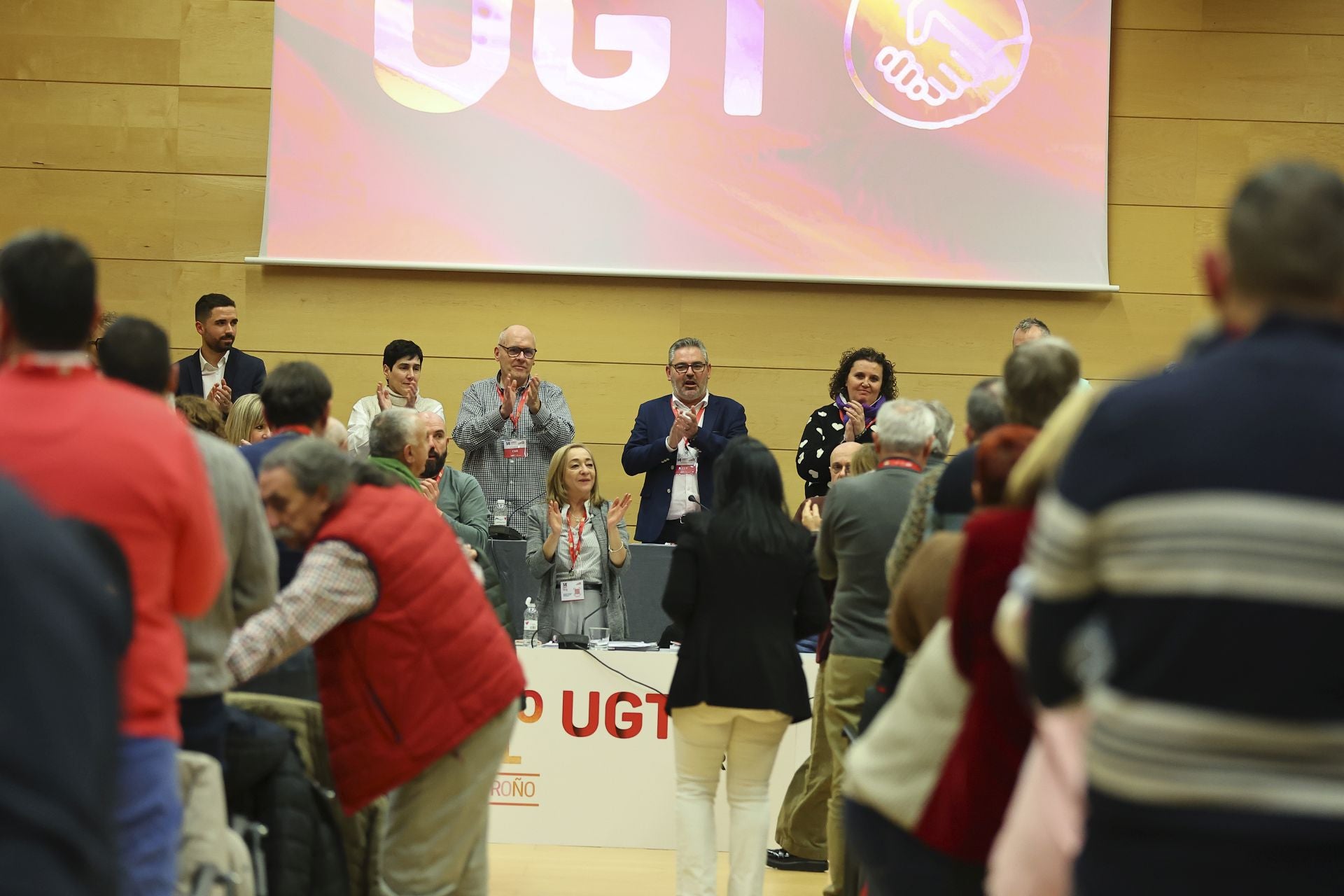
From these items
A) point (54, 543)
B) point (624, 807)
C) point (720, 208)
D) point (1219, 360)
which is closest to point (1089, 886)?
point (1219, 360)

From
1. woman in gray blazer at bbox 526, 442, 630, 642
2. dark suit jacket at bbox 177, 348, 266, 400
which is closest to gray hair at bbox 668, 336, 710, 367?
woman in gray blazer at bbox 526, 442, 630, 642

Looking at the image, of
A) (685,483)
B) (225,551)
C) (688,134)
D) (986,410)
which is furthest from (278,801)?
(688,134)

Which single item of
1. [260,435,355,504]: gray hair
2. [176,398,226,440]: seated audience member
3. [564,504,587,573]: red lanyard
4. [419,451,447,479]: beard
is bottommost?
[564,504,587,573]: red lanyard

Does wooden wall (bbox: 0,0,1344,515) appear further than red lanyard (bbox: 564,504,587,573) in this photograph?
Yes

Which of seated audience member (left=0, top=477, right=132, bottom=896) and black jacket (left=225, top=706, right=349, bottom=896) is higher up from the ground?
seated audience member (left=0, top=477, right=132, bottom=896)

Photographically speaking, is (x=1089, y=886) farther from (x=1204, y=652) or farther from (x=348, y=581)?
(x=348, y=581)

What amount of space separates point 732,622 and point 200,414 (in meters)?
1.69

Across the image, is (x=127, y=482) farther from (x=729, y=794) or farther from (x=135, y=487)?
(x=729, y=794)

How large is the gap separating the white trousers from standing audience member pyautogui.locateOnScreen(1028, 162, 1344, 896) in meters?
2.77

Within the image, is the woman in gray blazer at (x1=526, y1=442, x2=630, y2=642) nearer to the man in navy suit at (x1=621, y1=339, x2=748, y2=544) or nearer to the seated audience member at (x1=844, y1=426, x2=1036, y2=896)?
the man in navy suit at (x1=621, y1=339, x2=748, y2=544)

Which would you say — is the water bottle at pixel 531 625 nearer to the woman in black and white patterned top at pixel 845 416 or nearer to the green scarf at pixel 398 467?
the woman in black and white patterned top at pixel 845 416

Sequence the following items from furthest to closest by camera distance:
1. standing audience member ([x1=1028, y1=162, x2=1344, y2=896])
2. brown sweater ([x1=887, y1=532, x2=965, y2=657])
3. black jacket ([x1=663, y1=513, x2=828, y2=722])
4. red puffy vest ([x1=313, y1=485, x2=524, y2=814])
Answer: black jacket ([x1=663, y1=513, x2=828, y2=722]), red puffy vest ([x1=313, y1=485, x2=524, y2=814]), brown sweater ([x1=887, y1=532, x2=965, y2=657]), standing audience member ([x1=1028, y1=162, x2=1344, y2=896])

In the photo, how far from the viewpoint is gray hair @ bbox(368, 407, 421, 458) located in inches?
161

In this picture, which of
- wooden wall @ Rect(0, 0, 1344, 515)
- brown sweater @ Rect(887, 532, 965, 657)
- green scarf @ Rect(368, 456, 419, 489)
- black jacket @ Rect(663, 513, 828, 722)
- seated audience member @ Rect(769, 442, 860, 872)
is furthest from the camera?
wooden wall @ Rect(0, 0, 1344, 515)
